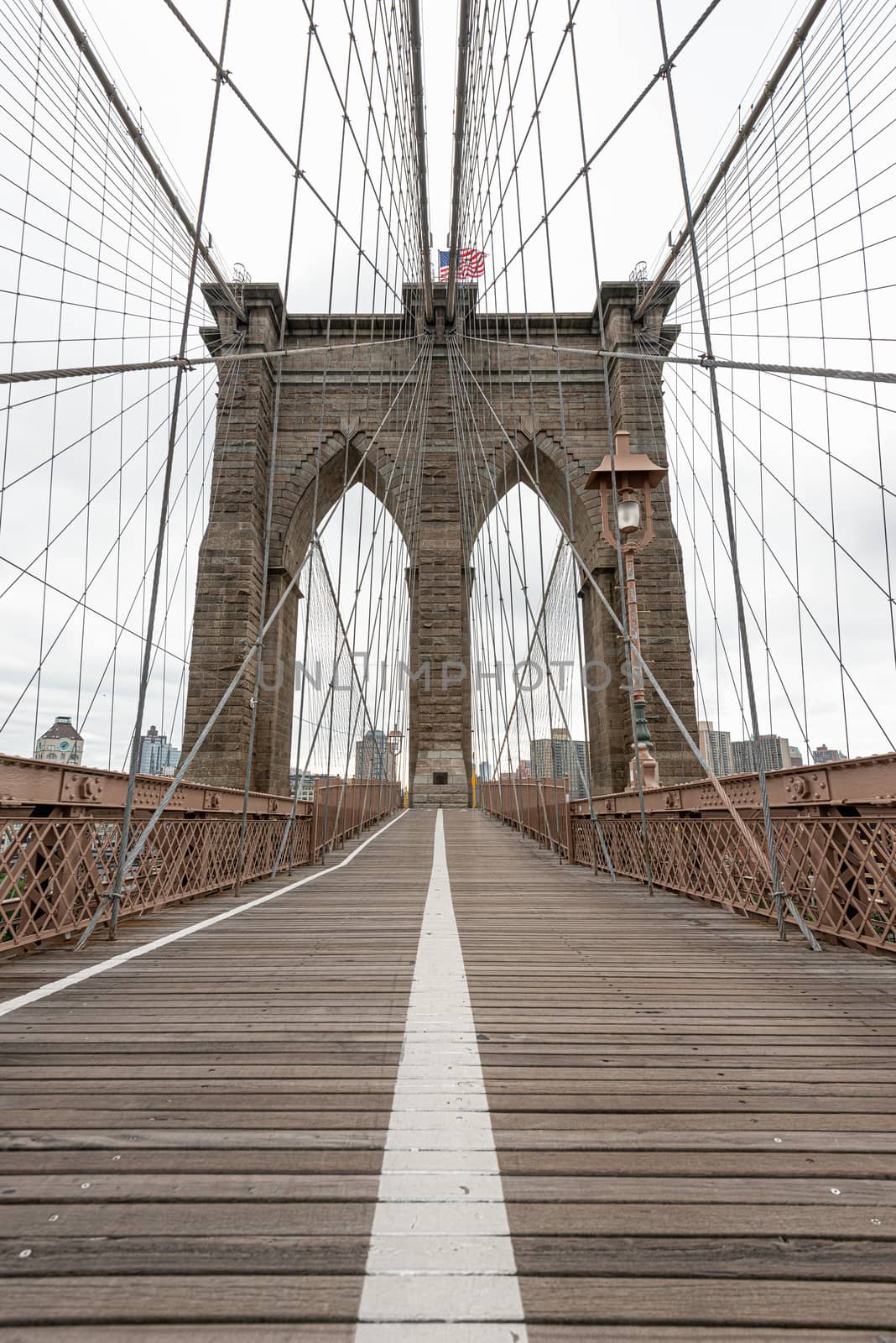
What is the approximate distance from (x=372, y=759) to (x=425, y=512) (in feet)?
26.7

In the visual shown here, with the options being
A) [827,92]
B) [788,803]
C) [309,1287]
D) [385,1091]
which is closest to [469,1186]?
[309,1287]

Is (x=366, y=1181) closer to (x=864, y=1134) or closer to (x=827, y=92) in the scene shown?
(x=864, y=1134)

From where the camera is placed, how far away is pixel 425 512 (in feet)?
68.3

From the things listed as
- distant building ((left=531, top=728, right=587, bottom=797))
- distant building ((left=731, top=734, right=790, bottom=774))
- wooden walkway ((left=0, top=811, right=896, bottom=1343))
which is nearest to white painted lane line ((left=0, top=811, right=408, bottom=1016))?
wooden walkway ((left=0, top=811, right=896, bottom=1343))

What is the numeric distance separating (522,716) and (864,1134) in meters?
11.5

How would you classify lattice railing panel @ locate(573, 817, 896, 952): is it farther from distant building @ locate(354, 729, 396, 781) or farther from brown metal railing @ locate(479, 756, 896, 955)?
distant building @ locate(354, 729, 396, 781)

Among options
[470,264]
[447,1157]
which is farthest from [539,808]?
[470,264]

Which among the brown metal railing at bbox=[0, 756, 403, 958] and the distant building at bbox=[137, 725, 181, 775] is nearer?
the brown metal railing at bbox=[0, 756, 403, 958]

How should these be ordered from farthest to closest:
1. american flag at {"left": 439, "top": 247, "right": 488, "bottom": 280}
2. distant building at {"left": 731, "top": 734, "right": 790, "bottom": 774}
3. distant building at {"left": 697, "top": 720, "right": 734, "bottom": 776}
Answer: american flag at {"left": 439, "top": 247, "right": 488, "bottom": 280}
distant building at {"left": 697, "top": 720, "right": 734, "bottom": 776}
distant building at {"left": 731, "top": 734, "right": 790, "bottom": 774}

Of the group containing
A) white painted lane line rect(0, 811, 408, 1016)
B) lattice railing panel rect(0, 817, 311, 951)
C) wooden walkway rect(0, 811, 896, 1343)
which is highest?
lattice railing panel rect(0, 817, 311, 951)

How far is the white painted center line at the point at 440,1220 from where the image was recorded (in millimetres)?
829

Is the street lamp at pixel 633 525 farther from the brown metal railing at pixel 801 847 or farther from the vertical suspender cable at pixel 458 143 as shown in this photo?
the vertical suspender cable at pixel 458 143

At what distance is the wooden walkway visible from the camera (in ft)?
2.84

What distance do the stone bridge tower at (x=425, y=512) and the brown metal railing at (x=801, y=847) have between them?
36.6ft
